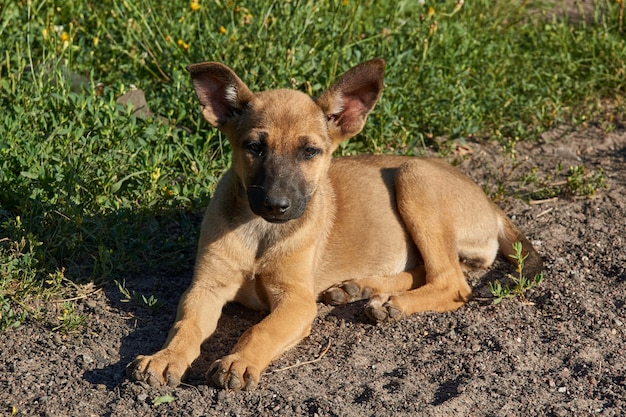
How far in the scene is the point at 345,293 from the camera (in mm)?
5648

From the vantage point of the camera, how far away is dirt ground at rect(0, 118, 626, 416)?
14.3 ft

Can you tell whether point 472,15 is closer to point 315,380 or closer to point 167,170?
point 167,170

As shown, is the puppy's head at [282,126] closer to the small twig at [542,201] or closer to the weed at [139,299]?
the weed at [139,299]

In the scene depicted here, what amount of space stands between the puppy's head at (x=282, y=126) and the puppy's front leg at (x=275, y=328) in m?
0.47

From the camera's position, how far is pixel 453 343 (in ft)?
16.8

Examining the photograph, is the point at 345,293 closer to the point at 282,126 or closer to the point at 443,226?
the point at 443,226

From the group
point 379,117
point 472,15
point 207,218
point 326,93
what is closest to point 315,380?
point 207,218

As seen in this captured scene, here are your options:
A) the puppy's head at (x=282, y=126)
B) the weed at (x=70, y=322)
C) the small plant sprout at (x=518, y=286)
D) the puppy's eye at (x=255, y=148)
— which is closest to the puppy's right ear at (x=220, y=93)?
the puppy's head at (x=282, y=126)

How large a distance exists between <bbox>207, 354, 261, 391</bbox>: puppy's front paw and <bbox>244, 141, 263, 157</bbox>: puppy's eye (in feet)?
3.72

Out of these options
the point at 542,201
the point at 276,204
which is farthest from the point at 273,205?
the point at 542,201

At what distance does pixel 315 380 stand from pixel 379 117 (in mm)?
3076

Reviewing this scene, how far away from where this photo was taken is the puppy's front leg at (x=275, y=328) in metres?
4.43

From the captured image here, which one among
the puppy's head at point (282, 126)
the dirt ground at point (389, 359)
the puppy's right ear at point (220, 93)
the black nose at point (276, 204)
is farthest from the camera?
the puppy's right ear at point (220, 93)

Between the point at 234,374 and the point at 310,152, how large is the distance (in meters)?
1.34
